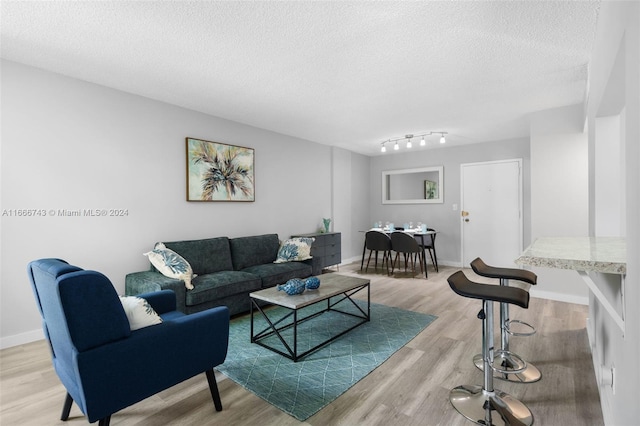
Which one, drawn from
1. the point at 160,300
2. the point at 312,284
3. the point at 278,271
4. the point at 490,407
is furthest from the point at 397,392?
the point at 278,271

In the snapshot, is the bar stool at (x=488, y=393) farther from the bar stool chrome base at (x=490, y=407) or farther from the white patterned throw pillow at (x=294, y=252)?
the white patterned throw pillow at (x=294, y=252)

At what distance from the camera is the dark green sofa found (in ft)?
9.86

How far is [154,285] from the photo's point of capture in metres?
2.89

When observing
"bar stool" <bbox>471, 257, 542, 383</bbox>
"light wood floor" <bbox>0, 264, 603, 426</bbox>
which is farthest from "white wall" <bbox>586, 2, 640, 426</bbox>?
"bar stool" <bbox>471, 257, 542, 383</bbox>

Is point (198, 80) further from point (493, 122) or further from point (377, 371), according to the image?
point (493, 122)

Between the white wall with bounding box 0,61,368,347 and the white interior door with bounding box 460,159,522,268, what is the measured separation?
4.22 meters

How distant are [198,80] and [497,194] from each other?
523 centimetres

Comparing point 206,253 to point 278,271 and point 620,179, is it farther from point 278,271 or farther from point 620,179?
point 620,179

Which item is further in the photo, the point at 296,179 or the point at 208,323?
the point at 296,179

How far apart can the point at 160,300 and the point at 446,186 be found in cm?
560

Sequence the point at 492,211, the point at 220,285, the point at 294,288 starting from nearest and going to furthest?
the point at 294,288, the point at 220,285, the point at 492,211

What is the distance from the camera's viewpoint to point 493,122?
4551 mm

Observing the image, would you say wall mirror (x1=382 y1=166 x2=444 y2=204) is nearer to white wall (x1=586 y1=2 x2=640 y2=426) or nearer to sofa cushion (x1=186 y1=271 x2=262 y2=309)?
white wall (x1=586 y1=2 x2=640 y2=426)

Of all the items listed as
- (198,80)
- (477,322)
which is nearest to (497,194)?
(477,322)
